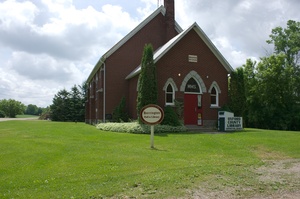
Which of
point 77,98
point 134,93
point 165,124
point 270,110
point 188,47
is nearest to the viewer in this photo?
point 165,124

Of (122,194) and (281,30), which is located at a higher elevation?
(281,30)

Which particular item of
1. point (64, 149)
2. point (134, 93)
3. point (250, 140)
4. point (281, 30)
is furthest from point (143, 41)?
point (281, 30)

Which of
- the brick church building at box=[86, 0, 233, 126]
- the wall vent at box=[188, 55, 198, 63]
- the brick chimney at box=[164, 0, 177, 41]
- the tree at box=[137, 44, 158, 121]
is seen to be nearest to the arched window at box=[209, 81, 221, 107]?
the brick church building at box=[86, 0, 233, 126]

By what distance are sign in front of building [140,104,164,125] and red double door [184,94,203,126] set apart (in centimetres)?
878

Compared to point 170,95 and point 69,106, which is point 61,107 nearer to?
point 69,106

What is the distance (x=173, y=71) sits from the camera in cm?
2119

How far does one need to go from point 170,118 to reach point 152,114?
637cm

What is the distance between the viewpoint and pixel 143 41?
85.5 ft

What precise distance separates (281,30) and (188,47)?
28893mm

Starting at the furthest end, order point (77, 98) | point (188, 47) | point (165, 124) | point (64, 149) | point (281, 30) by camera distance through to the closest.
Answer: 1. point (77, 98)
2. point (281, 30)
3. point (188, 47)
4. point (165, 124)
5. point (64, 149)

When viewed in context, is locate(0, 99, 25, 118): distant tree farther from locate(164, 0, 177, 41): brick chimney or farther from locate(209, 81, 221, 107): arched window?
locate(209, 81, 221, 107): arched window

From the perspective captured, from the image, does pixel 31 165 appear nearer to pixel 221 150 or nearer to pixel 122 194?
pixel 122 194

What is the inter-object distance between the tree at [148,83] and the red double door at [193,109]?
3.01m

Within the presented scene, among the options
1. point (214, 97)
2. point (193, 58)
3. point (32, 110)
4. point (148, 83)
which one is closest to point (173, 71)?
point (193, 58)
